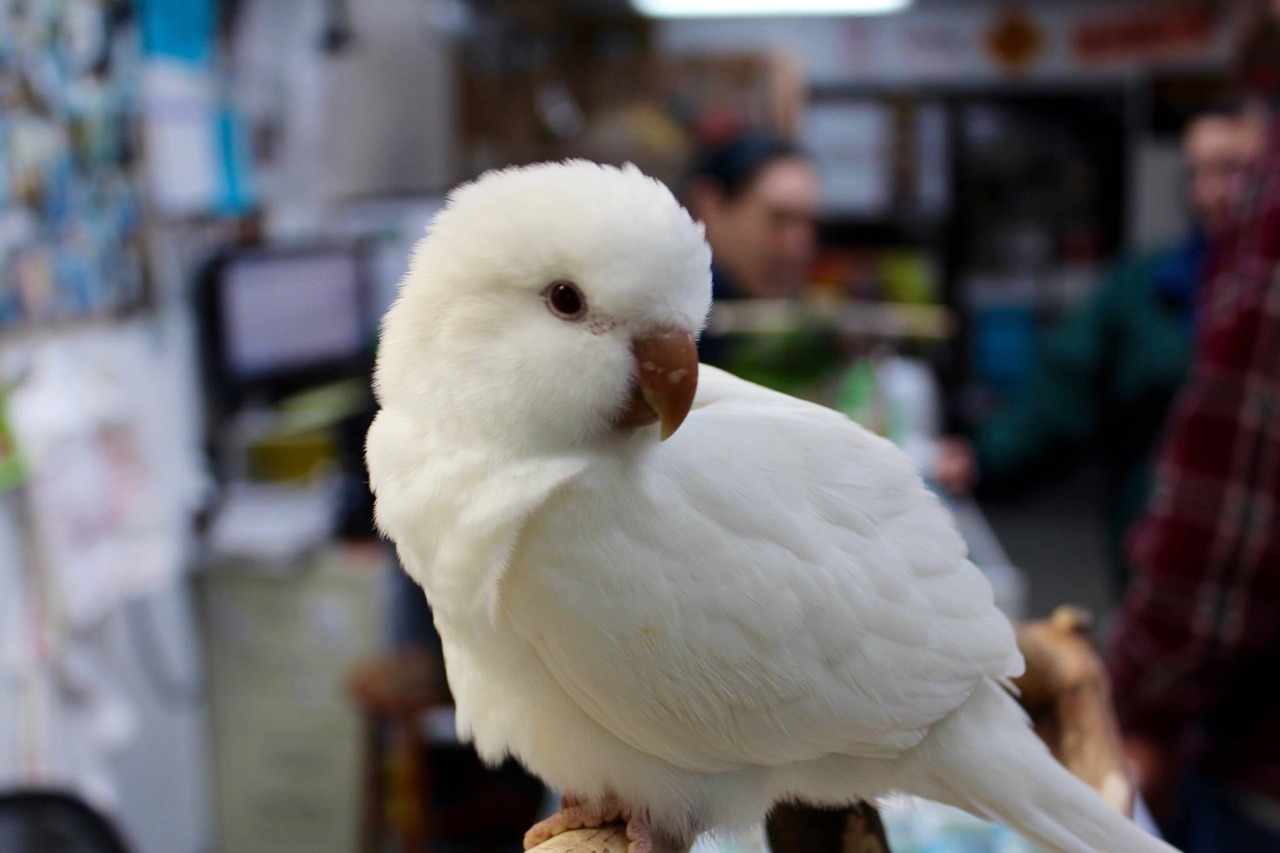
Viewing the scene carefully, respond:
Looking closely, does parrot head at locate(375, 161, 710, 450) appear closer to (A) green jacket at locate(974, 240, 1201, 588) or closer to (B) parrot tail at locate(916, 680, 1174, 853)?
(B) parrot tail at locate(916, 680, 1174, 853)

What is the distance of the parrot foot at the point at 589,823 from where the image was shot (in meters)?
0.63

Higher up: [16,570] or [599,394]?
[599,394]

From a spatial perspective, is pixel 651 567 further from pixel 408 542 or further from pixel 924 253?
pixel 924 253

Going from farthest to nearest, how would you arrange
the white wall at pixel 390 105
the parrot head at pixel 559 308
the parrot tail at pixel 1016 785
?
the white wall at pixel 390 105, the parrot tail at pixel 1016 785, the parrot head at pixel 559 308

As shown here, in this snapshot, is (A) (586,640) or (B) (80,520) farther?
(B) (80,520)

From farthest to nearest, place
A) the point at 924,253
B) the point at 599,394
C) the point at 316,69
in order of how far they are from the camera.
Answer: the point at 924,253, the point at 316,69, the point at 599,394

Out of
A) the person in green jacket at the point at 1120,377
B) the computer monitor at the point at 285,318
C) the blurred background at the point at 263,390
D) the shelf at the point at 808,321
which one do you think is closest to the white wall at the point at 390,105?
the blurred background at the point at 263,390

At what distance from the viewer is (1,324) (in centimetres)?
189

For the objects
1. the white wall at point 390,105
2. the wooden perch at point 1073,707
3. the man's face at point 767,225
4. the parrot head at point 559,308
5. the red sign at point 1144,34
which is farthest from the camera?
the red sign at point 1144,34

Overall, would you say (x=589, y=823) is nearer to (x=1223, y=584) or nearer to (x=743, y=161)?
(x=1223, y=584)

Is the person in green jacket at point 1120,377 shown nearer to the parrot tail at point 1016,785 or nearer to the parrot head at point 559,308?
the parrot tail at point 1016,785

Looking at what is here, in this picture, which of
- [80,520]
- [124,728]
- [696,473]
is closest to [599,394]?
[696,473]

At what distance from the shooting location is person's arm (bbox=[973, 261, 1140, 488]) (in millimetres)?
2166

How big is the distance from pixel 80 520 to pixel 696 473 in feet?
5.86
